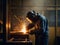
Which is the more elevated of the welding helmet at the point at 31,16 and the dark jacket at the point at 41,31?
the welding helmet at the point at 31,16

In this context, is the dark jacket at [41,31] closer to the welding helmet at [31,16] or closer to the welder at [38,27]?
the welder at [38,27]

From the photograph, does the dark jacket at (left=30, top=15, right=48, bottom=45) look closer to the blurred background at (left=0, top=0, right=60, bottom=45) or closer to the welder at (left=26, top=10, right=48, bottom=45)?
the welder at (left=26, top=10, right=48, bottom=45)

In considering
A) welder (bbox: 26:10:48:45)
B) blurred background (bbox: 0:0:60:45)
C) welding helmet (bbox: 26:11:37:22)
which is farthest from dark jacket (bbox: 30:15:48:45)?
blurred background (bbox: 0:0:60:45)

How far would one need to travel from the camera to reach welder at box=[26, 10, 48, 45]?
6125 mm

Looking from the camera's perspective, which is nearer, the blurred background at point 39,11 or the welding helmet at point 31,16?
the welding helmet at point 31,16

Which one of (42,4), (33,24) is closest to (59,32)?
(42,4)

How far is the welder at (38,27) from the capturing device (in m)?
6.12

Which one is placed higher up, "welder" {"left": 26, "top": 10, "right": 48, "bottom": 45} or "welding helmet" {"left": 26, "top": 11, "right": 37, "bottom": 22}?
"welding helmet" {"left": 26, "top": 11, "right": 37, "bottom": 22}

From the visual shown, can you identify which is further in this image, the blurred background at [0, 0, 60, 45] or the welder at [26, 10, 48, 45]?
the blurred background at [0, 0, 60, 45]

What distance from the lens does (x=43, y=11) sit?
8.84 meters

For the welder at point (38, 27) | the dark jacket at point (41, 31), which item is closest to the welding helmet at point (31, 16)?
the welder at point (38, 27)

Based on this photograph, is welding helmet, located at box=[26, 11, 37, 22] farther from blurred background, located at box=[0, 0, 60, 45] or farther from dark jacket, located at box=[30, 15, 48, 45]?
blurred background, located at box=[0, 0, 60, 45]

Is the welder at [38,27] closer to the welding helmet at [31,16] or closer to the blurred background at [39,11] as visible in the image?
the welding helmet at [31,16]


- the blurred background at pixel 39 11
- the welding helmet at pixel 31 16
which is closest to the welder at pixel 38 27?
the welding helmet at pixel 31 16
